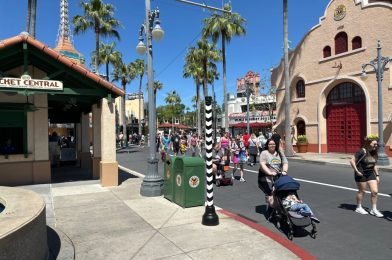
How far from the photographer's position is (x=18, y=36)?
9.30 m

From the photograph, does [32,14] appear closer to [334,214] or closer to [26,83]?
[26,83]

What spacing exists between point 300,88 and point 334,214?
59.7 feet

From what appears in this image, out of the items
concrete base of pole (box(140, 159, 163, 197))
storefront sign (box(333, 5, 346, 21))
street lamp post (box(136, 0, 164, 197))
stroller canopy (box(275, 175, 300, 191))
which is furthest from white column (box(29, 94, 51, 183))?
storefront sign (box(333, 5, 346, 21))

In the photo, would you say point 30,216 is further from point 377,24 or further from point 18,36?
point 377,24

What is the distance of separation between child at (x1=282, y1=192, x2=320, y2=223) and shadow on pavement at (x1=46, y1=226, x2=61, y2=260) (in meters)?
3.74

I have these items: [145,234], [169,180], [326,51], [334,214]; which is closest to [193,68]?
[326,51]

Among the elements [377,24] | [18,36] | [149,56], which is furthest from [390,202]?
[377,24]

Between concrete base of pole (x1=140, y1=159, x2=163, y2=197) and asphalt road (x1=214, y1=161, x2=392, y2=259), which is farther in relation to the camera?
concrete base of pole (x1=140, y1=159, x2=163, y2=197)

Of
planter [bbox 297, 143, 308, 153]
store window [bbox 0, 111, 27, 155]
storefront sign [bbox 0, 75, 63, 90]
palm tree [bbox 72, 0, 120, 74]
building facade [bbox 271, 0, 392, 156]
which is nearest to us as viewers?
storefront sign [bbox 0, 75, 63, 90]

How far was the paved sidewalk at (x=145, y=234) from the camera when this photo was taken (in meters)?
4.97

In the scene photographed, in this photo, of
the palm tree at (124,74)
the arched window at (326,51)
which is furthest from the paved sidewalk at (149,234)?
the palm tree at (124,74)

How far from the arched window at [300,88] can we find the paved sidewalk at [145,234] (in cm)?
1797

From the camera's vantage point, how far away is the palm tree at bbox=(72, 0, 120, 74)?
86.4ft

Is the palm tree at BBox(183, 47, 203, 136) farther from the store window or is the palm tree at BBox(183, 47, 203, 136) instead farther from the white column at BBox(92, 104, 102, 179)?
the store window
